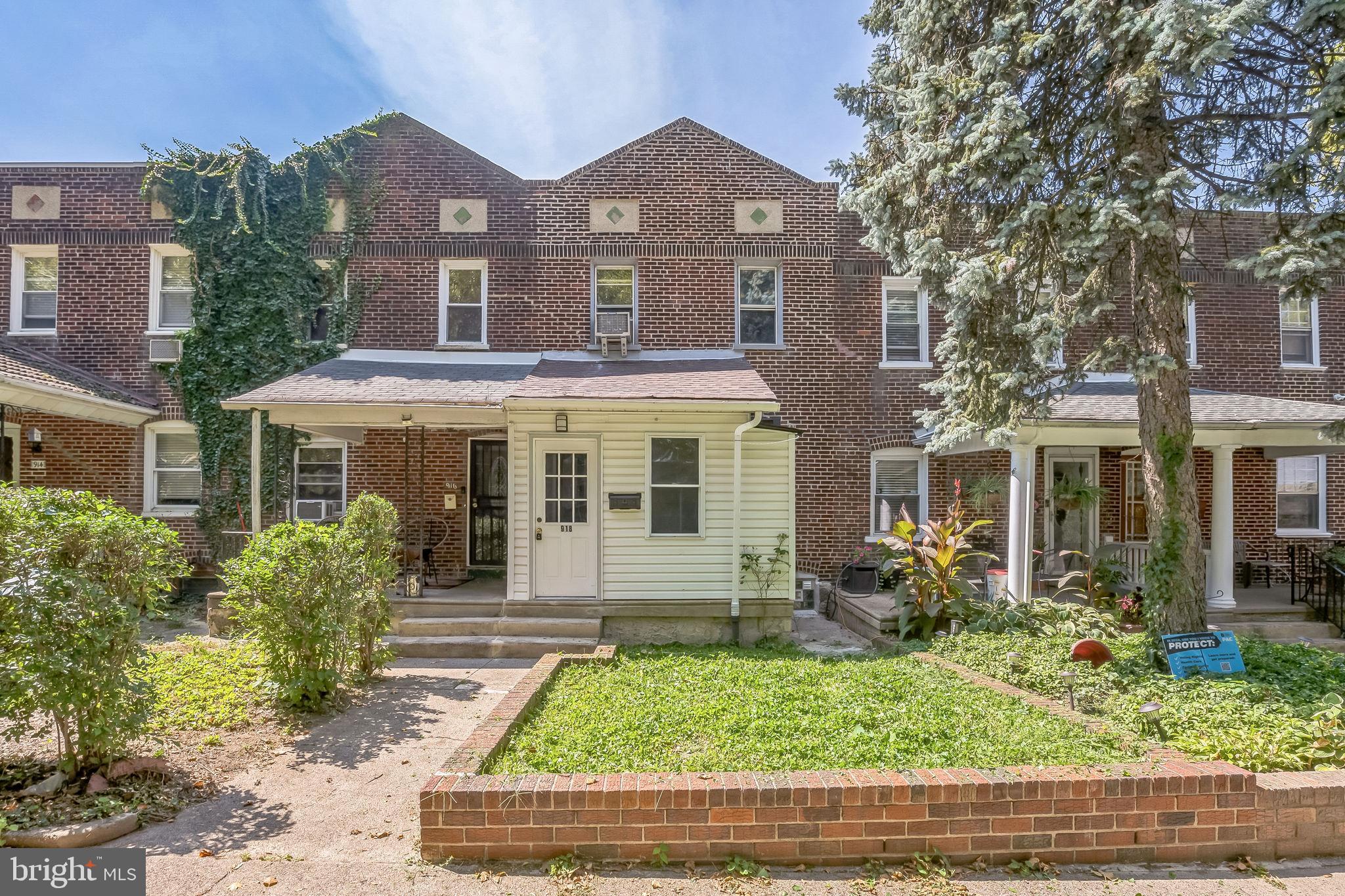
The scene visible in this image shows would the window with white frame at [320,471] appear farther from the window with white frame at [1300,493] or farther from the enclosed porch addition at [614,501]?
the window with white frame at [1300,493]

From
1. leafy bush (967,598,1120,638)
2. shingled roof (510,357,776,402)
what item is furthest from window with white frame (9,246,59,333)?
leafy bush (967,598,1120,638)

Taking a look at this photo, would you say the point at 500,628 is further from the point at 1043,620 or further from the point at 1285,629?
the point at 1285,629

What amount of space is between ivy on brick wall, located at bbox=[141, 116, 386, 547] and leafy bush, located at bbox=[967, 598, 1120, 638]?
411 inches

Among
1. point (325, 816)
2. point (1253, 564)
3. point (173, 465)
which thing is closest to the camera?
point (325, 816)

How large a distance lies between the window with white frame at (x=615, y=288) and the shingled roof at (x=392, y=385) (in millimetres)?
1789

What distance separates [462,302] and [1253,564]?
1405cm

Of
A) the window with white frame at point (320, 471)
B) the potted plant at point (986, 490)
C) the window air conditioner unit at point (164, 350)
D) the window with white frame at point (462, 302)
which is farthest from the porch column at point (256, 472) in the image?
the potted plant at point (986, 490)

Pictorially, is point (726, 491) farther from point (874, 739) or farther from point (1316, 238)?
point (1316, 238)

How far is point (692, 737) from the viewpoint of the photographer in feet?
14.8

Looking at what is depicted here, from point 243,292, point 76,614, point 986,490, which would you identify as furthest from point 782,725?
point 243,292

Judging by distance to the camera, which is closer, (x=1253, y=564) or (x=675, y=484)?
(x=675, y=484)

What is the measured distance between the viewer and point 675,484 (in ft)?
28.0

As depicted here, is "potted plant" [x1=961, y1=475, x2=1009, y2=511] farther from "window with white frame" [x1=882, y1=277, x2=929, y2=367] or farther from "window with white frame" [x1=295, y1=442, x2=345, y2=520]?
"window with white frame" [x1=295, y1=442, x2=345, y2=520]

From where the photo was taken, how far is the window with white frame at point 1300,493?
11695mm
